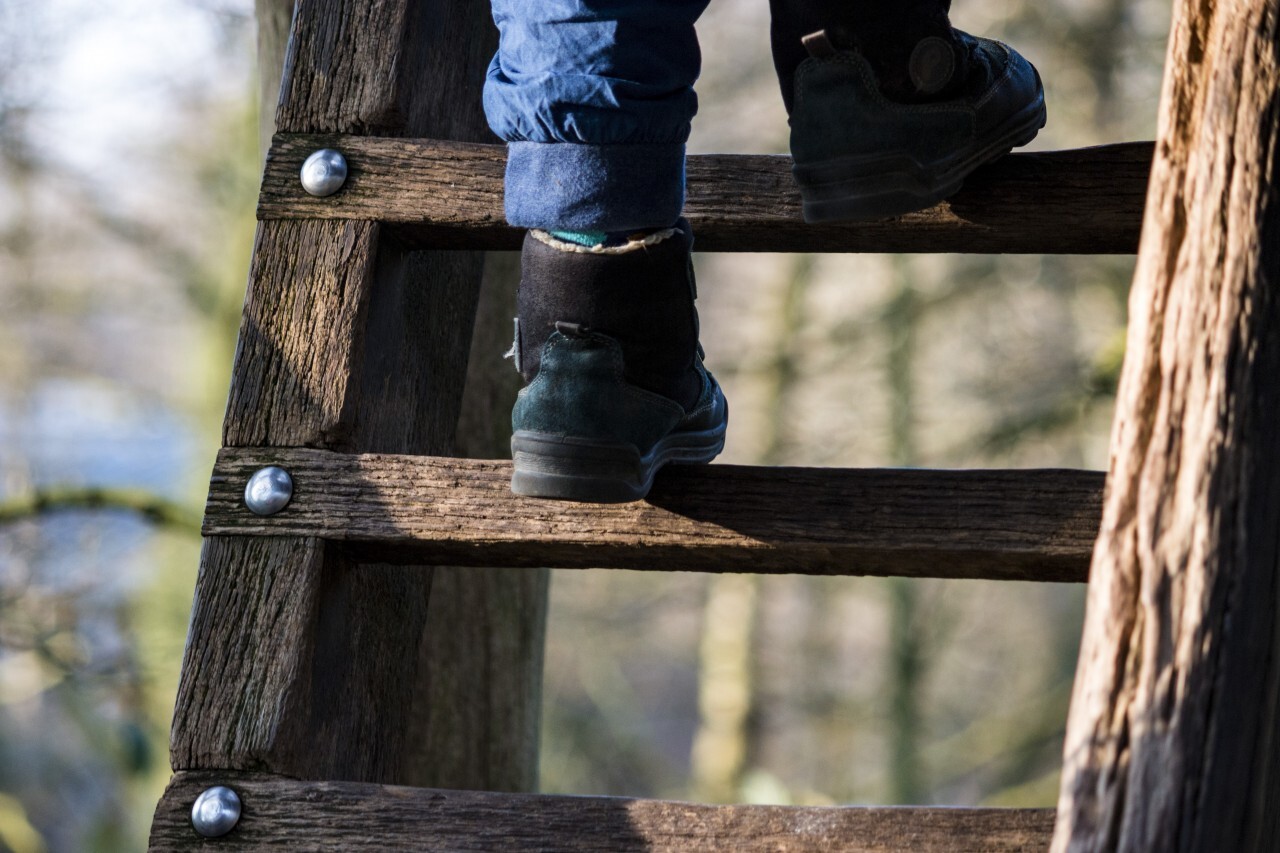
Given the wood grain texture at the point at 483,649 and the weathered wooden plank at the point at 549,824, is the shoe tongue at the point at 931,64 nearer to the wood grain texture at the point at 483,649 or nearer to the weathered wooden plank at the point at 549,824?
the weathered wooden plank at the point at 549,824

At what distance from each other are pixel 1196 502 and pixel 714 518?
458 mm

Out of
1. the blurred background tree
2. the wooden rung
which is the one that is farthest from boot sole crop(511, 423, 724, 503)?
the blurred background tree

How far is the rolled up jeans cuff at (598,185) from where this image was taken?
1.10 metres

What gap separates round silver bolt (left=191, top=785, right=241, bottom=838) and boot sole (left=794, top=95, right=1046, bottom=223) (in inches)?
29.7

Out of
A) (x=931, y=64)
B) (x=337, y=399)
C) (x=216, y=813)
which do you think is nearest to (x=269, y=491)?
(x=337, y=399)

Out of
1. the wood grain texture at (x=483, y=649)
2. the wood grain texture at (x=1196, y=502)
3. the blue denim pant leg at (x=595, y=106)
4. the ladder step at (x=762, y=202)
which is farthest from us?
the wood grain texture at (x=483, y=649)

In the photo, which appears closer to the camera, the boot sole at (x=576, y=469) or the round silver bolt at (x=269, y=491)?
the boot sole at (x=576, y=469)

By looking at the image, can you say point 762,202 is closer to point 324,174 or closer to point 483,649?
point 324,174

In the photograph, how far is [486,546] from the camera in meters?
1.21

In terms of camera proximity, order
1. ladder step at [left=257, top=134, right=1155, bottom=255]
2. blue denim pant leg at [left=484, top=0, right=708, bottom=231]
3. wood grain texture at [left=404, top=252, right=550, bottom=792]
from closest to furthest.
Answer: blue denim pant leg at [left=484, top=0, right=708, bottom=231], ladder step at [left=257, top=134, right=1155, bottom=255], wood grain texture at [left=404, top=252, right=550, bottom=792]

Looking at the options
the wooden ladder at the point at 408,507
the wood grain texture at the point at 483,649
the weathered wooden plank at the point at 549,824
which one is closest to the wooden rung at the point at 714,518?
the wooden ladder at the point at 408,507

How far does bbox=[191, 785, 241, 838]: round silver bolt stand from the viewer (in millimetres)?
1118

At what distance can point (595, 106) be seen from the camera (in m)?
1.07

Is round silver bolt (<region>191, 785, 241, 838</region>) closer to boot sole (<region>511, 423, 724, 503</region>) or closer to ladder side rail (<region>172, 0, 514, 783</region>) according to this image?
ladder side rail (<region>172, 0, 514, 783</region>)
